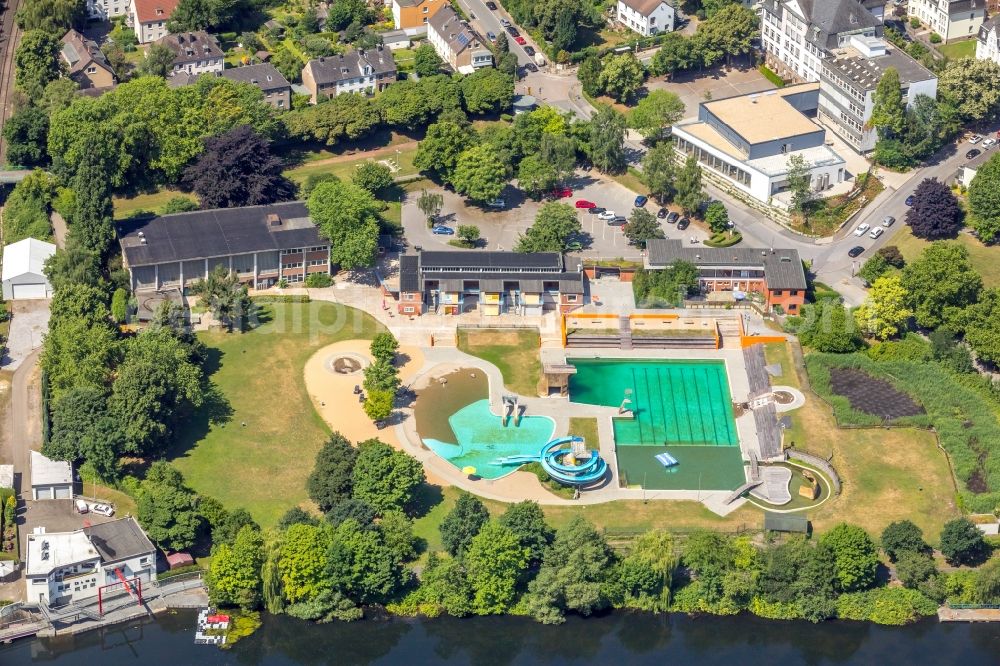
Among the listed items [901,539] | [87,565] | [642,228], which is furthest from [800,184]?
[87,565]

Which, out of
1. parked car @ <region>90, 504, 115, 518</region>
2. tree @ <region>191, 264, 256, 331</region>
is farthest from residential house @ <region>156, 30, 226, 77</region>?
parked car @ <region>90, 504, 115, 518</region>

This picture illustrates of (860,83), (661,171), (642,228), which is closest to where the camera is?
(642,228)

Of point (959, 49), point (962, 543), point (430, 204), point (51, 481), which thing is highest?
point (959, 49)

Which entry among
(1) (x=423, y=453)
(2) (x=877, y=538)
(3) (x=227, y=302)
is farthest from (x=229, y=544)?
(2) (x=877, y=538)

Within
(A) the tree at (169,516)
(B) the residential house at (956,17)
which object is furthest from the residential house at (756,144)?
(A) the tree at (169,516)

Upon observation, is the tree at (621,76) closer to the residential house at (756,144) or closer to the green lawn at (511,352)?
the residential house at (756,144)

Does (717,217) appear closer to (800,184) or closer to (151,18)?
(800,184)

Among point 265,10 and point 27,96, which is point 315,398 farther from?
point 265,10
